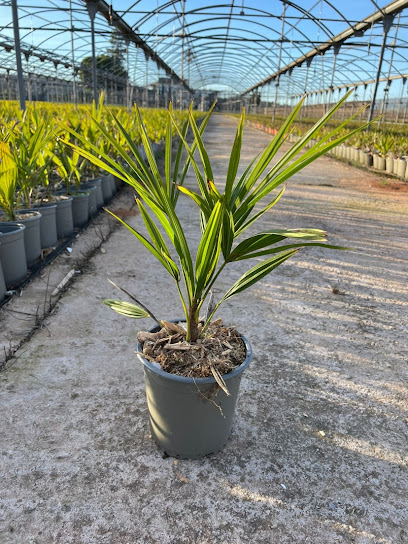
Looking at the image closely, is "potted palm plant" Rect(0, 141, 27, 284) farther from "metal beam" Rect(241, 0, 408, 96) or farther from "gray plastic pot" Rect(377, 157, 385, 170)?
"metal beam" Rect(241, 0, 408, 96)

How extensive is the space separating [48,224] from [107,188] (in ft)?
5.80

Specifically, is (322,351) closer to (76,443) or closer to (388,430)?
(388,430)

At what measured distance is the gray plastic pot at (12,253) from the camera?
2.29 meters

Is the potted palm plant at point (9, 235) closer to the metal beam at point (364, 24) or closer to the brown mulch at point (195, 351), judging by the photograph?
the brown mulch at point (195, 351)

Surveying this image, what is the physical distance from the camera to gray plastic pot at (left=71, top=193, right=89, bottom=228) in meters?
3.56

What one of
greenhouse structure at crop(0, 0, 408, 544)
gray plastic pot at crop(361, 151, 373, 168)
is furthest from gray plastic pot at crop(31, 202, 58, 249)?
gray plastic pot at crop(361, 151, 373, 168)

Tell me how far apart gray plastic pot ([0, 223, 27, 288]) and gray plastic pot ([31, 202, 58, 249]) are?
436 mm

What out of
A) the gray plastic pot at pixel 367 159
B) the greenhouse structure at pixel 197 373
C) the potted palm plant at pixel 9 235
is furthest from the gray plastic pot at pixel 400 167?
the potted palm plant at pixel 9 235

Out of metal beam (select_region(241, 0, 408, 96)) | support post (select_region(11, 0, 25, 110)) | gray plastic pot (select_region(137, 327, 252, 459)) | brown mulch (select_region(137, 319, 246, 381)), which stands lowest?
gray plastic pot (select_region(137, 327, 252, 459))

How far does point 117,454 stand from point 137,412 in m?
0.21

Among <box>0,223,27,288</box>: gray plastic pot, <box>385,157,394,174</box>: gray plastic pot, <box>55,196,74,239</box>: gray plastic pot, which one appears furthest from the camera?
<box>385,157,394,174</box>: gray plastic pot

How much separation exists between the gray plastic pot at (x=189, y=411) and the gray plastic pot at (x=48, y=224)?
195 cm

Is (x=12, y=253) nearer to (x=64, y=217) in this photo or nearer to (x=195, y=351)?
(x=64, y=217)

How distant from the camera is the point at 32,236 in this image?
2688 millimetres
